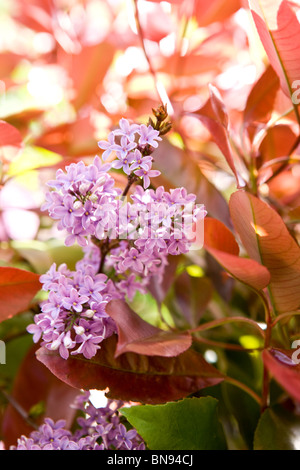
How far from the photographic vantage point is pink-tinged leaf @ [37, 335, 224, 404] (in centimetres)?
45

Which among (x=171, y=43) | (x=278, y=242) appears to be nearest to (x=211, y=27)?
(x=171, y=43)

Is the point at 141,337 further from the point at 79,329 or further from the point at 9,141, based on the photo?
the point at 9,141

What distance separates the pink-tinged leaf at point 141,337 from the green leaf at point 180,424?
65 millimetres

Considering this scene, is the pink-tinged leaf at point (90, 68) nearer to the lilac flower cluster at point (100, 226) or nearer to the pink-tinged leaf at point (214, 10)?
the pink-tinged leaf at point (214, 10)

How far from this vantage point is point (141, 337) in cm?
44

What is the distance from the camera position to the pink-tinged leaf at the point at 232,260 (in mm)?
406

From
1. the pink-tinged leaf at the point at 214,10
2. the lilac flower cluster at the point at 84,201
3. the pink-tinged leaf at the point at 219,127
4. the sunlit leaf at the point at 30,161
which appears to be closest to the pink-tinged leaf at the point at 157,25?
the pink-tinged leaf at the point at 214,10

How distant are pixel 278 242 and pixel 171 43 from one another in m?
0.56

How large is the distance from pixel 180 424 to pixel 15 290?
0.67 ft

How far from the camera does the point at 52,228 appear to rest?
85 centimetres

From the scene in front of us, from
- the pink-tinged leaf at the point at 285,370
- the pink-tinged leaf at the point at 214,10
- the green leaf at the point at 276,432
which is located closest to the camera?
the pink-tinged leaf at the point at 285,370

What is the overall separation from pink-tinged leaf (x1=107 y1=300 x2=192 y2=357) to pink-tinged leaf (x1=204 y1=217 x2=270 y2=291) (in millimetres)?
75

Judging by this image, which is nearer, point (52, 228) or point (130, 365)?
point (130, 365)
